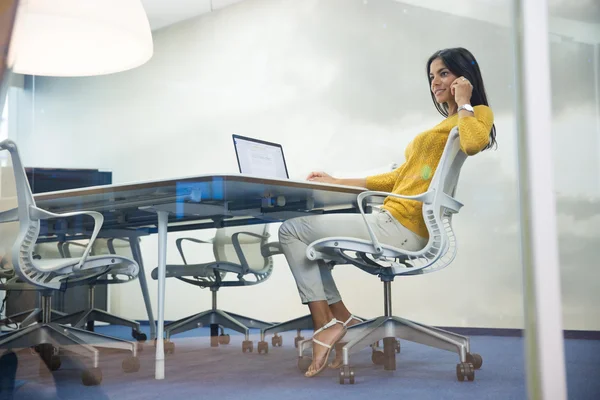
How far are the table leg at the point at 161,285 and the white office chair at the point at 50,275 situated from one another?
0.07m

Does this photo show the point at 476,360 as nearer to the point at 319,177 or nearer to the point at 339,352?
the point at 339,352

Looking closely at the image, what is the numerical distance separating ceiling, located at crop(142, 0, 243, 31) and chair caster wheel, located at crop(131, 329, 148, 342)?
0.82 m

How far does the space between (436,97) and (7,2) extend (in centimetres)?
141

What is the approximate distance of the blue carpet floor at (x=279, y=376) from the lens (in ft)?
4.52

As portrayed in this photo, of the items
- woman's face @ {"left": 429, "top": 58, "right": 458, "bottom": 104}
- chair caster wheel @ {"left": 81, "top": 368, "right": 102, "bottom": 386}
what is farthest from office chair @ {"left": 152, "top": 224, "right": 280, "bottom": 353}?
woman's face @ {"left": 429, "top": 58, "right": 458, "bottom": 104}

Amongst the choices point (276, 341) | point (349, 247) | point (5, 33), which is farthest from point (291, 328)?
point (5, 33)

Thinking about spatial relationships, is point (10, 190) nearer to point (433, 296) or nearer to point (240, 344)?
point (240, 344)

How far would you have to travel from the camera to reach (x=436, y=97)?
2041 millimetres

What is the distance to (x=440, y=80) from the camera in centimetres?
193

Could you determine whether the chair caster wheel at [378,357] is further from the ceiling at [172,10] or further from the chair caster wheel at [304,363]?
the ceiling at [172,10]

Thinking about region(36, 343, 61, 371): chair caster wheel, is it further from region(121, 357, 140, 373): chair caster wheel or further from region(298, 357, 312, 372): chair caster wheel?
region(298, 357, 312, 372): chair caster wheel

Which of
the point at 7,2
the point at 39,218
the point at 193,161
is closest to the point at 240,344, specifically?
the point at 193,161

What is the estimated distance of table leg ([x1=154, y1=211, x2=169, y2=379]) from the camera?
1679 millimetres

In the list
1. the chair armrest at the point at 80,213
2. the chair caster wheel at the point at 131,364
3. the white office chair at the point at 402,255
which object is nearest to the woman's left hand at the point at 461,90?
the white office chair at the point at 402,255
